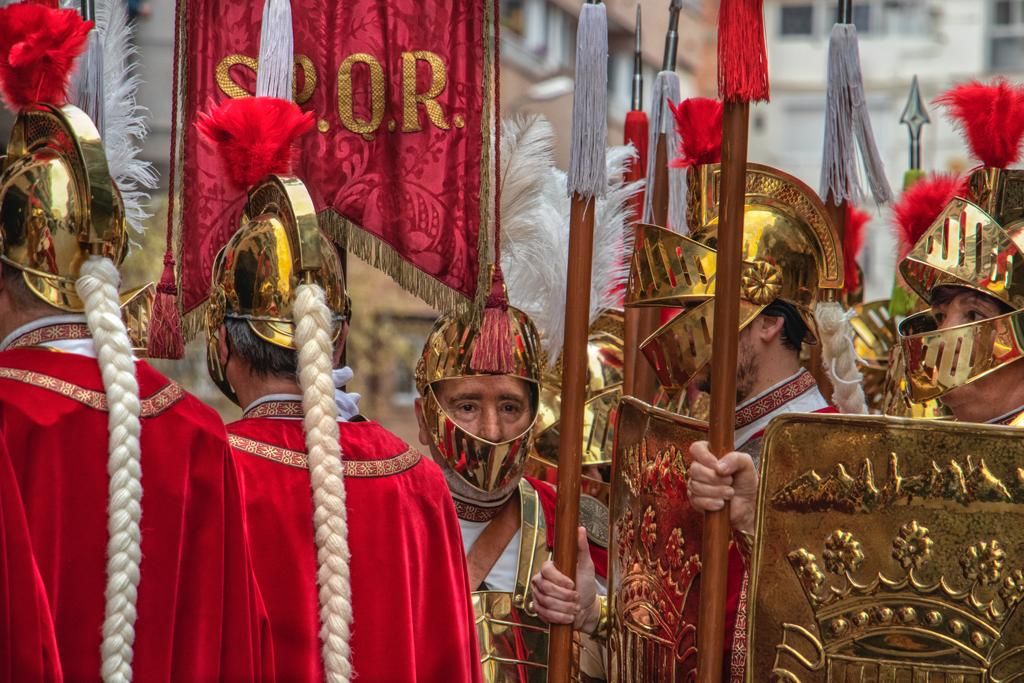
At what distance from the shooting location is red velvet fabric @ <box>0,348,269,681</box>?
3.28 meters

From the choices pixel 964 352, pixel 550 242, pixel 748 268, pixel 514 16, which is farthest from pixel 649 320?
pixel 514 16

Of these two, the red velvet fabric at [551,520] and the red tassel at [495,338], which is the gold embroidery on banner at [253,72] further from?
the red velvet fabric at [551,520]

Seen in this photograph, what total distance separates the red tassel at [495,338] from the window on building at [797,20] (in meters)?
27.3

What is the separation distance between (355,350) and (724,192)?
1413cm

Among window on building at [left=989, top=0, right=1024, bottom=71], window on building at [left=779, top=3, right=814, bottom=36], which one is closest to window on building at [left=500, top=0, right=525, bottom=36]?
window on building at [left=989, top=0, right=1024, bottom=71]

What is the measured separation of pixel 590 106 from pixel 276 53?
2.83 ft

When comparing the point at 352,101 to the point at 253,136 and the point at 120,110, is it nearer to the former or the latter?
the point at 120,110

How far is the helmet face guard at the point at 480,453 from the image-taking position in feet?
15.7

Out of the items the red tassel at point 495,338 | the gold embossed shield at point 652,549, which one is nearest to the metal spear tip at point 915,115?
the red tassel at point 495,338

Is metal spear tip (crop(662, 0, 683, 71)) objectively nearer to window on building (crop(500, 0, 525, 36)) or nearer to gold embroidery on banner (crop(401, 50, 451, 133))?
gold embroidery on banner (crop(401, 50, 451, 133))

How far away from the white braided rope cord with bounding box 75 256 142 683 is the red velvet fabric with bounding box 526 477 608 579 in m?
1.76

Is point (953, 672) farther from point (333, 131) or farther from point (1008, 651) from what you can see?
point (333, 131)

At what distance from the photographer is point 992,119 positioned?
15.1 feet

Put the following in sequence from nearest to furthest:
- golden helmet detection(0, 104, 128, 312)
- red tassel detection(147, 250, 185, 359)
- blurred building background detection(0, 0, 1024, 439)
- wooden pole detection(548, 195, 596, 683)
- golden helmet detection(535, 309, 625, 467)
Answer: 1. golden helmet detection(0, 104, 128, 312)
2. wooden pole detection(548, 195, 596, 683)
3. red tassel detection(147, 250, 185, 359)
4. golden helmet detection(535, 309, 625, 467)
5. blurred building background detection(0, 0, 1024, 439)
